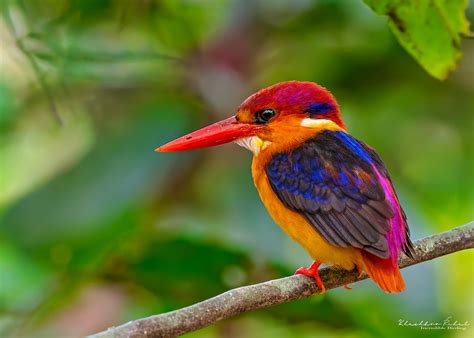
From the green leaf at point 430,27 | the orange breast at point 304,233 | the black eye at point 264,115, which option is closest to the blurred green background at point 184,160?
the orange breast at point 304,233

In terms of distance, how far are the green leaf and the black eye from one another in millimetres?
849

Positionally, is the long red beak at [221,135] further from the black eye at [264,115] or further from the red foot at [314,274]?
the red foot at [314,274]

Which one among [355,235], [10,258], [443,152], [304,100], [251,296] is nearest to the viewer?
[251,296]

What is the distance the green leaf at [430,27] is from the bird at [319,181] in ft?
1.68

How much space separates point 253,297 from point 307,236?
630mm

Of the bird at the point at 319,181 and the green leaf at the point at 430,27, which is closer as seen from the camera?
the green leaf at the point at 430,27

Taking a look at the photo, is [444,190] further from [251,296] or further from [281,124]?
[251,296]

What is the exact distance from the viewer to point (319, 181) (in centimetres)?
251

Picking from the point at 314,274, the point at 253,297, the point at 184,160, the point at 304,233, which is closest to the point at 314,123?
the point at 304,233

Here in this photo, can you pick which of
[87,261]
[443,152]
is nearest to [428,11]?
[87,261]

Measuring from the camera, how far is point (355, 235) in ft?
7.62

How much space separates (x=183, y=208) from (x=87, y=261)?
546 mm

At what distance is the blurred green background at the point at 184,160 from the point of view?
3.04 meters

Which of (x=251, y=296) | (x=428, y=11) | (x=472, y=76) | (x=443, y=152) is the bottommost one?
(x=443, y=152)
